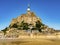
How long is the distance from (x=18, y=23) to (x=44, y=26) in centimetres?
1809

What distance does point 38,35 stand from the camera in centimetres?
11200

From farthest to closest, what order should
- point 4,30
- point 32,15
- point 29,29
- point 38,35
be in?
point 32,15
point 4,30
point 29,29
point 38,35

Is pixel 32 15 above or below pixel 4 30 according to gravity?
above

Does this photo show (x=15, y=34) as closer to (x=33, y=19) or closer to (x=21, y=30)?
(x=21, y=30)

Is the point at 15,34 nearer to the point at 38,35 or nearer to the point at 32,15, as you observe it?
the point at 38,35

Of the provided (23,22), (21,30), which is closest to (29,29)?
(21,30)

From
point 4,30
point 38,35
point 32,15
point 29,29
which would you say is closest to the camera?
point 38,35

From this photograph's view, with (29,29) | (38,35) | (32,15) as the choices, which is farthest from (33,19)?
(38,35)

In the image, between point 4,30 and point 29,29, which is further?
point 4,30

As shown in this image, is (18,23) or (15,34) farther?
(18,23)

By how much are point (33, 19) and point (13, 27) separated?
51.3ft

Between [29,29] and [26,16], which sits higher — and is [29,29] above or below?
below

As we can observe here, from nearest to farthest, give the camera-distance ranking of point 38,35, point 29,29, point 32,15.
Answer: point 38,35, point 29,29, point 32,15

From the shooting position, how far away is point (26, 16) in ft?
449
